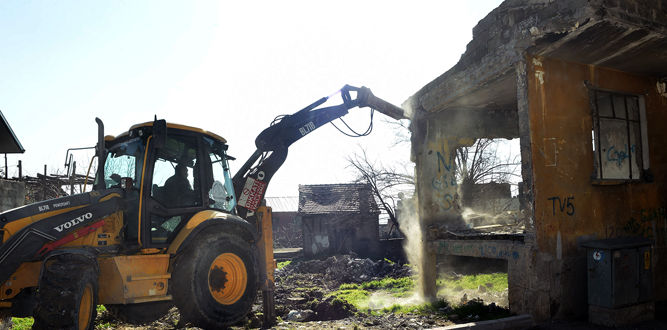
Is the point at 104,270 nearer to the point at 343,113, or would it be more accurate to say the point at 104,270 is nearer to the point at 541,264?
the point at 343,113

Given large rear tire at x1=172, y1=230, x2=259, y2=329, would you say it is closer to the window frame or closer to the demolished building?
the demolished building

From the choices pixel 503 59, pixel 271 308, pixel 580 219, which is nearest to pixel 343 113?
pixel 503 59

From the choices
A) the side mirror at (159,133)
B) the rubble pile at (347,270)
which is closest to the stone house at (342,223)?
the rubble pile at (347,270)

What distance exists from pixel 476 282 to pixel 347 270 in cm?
822

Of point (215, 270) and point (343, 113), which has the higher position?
point (343, 113)

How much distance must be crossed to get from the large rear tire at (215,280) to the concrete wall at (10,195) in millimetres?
5482

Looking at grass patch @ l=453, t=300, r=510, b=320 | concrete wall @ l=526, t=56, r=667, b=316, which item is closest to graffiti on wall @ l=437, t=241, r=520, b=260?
concrete wall @ l=526, t=56, r=667, b=316

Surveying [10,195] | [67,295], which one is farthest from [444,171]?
[10,195]

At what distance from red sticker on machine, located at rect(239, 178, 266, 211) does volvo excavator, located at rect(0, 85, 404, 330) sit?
46 centimetres

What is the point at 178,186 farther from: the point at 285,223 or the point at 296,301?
the point at 285,223

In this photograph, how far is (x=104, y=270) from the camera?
516cm

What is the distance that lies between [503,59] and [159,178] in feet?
18.3

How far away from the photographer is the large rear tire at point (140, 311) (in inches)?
223

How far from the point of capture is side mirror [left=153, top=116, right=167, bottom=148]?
17.8 feet
